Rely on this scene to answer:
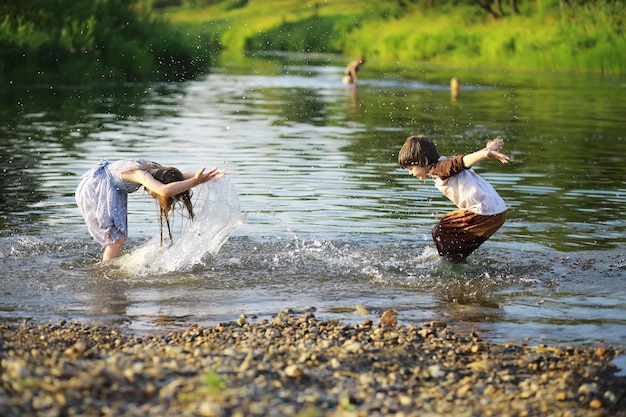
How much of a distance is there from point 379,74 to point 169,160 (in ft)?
93.9

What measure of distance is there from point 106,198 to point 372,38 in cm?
5994

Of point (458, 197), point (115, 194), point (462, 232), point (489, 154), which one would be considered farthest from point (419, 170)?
point (115, 194)

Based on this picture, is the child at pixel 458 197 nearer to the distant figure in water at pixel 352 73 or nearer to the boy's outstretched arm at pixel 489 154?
the boy's outstretched arm at pixel 489 154

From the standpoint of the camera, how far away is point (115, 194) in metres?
11.0

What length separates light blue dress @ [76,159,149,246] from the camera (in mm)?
10945

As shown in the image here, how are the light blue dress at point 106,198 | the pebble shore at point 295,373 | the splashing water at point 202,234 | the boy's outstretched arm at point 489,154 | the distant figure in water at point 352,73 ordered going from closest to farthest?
the pebble shore at point 295,373
the boy's outstretched arm at point 489,154
the light blue dress at point 106,198
the splashing water at point 202,234
the distant figure in water at point 352,73

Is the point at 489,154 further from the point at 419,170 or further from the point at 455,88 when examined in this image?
the point at 455,88

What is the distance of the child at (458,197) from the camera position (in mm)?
10664

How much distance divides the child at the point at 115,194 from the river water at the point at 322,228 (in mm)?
348

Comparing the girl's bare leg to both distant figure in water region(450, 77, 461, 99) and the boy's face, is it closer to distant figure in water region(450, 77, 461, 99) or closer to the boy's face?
the boy's face

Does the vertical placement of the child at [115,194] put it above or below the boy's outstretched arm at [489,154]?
below

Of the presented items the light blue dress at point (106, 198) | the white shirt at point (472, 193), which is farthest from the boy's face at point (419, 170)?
the light blue dress at point (106, 198)

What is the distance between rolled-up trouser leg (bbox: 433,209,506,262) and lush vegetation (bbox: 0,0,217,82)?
27.9 meters

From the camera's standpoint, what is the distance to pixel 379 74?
4706 centimetres
